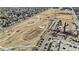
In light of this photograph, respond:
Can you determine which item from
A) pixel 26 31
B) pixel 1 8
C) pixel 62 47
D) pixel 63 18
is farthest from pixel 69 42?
pixel 1 8

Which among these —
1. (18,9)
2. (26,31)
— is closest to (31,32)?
(26,31)

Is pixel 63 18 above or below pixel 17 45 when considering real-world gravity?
above

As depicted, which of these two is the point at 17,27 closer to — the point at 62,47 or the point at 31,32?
the point at 31,32
